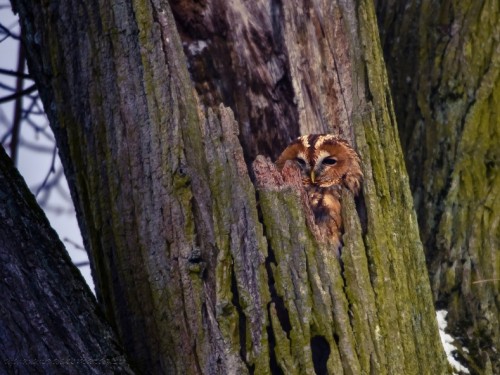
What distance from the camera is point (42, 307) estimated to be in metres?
1.93

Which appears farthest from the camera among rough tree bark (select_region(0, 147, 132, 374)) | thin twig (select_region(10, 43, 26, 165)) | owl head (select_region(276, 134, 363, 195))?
thin twig (select_region(10, 43, 26, 165))

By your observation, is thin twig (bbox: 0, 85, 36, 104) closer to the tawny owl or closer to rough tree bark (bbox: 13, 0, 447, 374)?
rough tree bark (bbox: 13, 0, 447, 374)

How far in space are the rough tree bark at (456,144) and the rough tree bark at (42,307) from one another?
145 centimetres

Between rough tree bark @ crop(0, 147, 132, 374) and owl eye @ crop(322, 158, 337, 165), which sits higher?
owl eye @ crop(322, 158, 337, 165)

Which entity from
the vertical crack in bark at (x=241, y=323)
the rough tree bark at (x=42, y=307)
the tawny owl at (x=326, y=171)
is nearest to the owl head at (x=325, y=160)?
the tawny owl at (x=326, y=171)

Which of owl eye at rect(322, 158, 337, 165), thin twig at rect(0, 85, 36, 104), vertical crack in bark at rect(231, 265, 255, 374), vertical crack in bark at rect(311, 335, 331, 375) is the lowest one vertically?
vertical crack in bark at rect(311, 335, 331, 375)

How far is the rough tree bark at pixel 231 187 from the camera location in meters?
1.96

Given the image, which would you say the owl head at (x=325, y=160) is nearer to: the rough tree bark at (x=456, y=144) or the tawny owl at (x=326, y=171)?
the tawny owl at (x=326, y=171)

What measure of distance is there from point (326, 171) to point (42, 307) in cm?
135

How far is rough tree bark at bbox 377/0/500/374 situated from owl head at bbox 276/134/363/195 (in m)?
0.47

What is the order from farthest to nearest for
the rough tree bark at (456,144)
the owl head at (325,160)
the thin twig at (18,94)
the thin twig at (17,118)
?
the thin twig at (17,118) < the thin twig at (18,94) < the rough tree bark at (456,144) < the owl head at (325,160)

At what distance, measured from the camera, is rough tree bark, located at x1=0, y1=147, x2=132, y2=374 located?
75.0 inches

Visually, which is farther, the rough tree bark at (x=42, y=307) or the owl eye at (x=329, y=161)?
the owl eye at (x=329, y=161)

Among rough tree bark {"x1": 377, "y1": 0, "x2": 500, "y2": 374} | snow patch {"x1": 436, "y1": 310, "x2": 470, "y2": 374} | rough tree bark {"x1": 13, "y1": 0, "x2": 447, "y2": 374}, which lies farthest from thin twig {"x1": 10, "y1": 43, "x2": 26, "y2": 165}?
snow patch {"x1": 436, "y1": 310, "x2": 470, "y2": 374}
